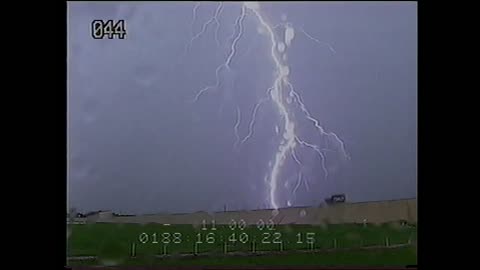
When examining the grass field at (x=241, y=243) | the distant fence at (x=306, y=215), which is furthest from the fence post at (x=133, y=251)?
the distant fence at (x=306, y=215)

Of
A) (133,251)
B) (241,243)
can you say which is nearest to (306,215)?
(241,243)

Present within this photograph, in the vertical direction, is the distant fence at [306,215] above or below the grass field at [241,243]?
above

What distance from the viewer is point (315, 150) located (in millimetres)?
2436

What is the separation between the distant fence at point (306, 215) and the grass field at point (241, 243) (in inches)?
1.2

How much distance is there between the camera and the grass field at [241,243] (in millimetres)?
2426

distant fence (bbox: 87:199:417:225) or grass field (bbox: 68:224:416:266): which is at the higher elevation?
distant fence (bbox: 87:199:417:225)

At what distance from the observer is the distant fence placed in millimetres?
2406

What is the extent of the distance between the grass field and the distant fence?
3cm

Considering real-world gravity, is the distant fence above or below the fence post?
above

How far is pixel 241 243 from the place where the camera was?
244cm

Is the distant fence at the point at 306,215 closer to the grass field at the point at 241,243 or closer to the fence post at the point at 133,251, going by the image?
the grass field at the point at 241,243

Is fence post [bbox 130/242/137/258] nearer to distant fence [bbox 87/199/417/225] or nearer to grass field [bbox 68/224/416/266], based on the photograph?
grass field [bbox 68/224/416/266]

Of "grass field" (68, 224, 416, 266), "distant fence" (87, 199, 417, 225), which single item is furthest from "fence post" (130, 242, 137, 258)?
"distant fence" (87, 199, 417, 225)

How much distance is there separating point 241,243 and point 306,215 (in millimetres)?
343
